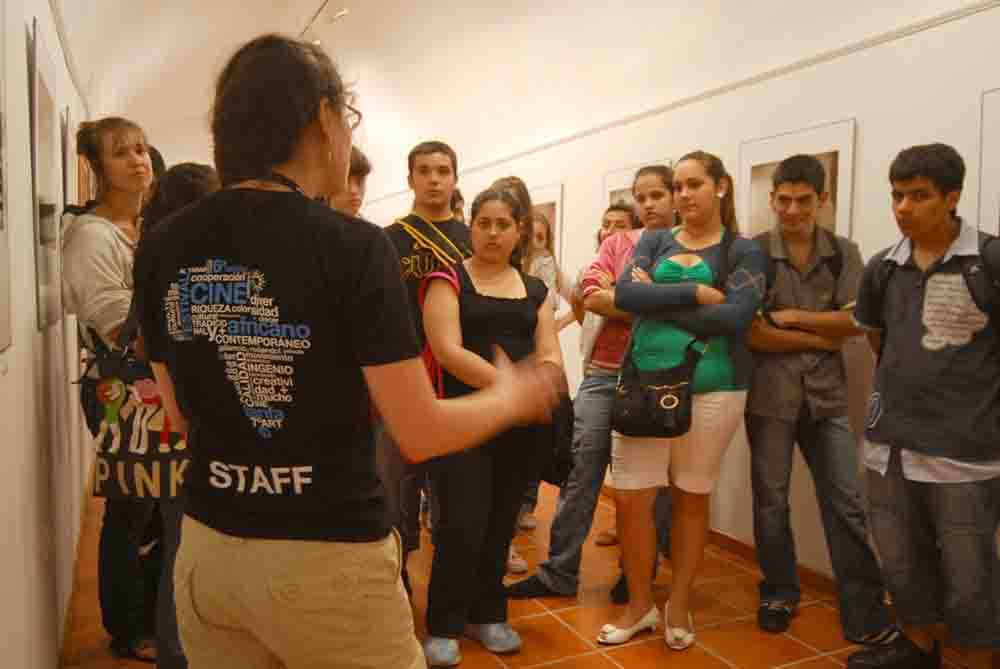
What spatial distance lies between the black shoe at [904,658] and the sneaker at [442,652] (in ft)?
4.93

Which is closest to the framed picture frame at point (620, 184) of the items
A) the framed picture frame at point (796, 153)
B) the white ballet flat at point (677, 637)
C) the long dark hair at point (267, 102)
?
the framed picture frame at point (796, 153)

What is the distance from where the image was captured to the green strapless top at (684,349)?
3.21m

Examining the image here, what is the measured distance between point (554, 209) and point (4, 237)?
4850mm

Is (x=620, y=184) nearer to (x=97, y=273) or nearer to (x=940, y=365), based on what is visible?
(x=940, y=365)

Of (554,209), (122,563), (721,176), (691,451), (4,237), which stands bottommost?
(122,563)

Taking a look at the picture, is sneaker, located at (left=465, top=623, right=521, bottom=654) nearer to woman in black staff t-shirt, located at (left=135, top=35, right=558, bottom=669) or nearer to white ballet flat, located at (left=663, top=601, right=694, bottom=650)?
white ballet flat, located at (left=663, top=601, right=694, bottom=650)

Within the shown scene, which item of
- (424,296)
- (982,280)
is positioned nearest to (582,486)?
(424,296)

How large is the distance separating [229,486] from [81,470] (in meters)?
4.19

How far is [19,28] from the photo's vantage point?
2375 millimetres

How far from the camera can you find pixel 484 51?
276 inches

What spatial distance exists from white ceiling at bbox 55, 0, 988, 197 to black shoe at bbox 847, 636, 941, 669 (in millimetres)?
2547

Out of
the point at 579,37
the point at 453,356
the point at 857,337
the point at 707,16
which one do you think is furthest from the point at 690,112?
the point at 453,356

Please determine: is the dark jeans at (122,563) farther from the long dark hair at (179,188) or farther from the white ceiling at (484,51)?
the white ceiling at (484,51)

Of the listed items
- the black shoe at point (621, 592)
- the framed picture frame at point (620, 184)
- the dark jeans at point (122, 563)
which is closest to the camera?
the dark jeans at point (122, 563)
